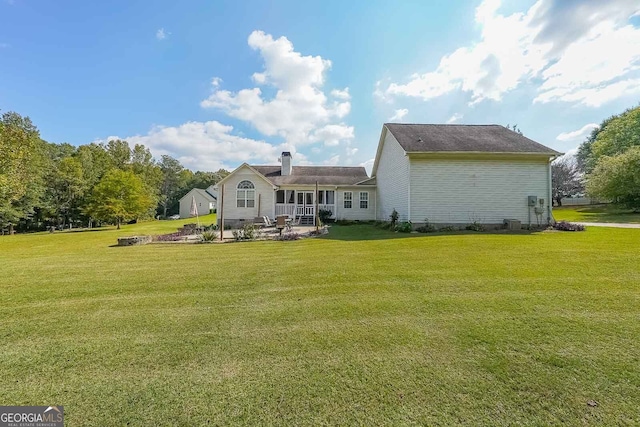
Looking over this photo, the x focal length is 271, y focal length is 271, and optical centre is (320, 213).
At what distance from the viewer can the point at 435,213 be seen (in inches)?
565

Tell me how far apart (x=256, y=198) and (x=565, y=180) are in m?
50.4

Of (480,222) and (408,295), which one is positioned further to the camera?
(480,222)

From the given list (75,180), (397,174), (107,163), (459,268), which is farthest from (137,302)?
(107,163)

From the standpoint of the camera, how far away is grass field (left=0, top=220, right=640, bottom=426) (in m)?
2.22

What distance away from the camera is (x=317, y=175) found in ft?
80.5

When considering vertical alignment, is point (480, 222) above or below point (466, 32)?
below

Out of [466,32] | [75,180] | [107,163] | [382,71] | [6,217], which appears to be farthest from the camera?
[107,163]

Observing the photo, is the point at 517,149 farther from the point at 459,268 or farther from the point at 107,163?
the point at 107,163

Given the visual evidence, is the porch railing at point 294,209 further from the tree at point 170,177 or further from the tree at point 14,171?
the tree at point 170,177

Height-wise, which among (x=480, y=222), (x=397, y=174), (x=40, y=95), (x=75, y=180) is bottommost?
(x=480, y=222)

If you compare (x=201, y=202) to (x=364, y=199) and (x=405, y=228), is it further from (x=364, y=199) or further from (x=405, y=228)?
(x=405, y=228)

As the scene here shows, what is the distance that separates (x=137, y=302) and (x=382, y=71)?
663 inches

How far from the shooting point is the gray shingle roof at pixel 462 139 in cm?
1427

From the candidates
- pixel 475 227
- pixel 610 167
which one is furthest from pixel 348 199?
pixel 610 167
